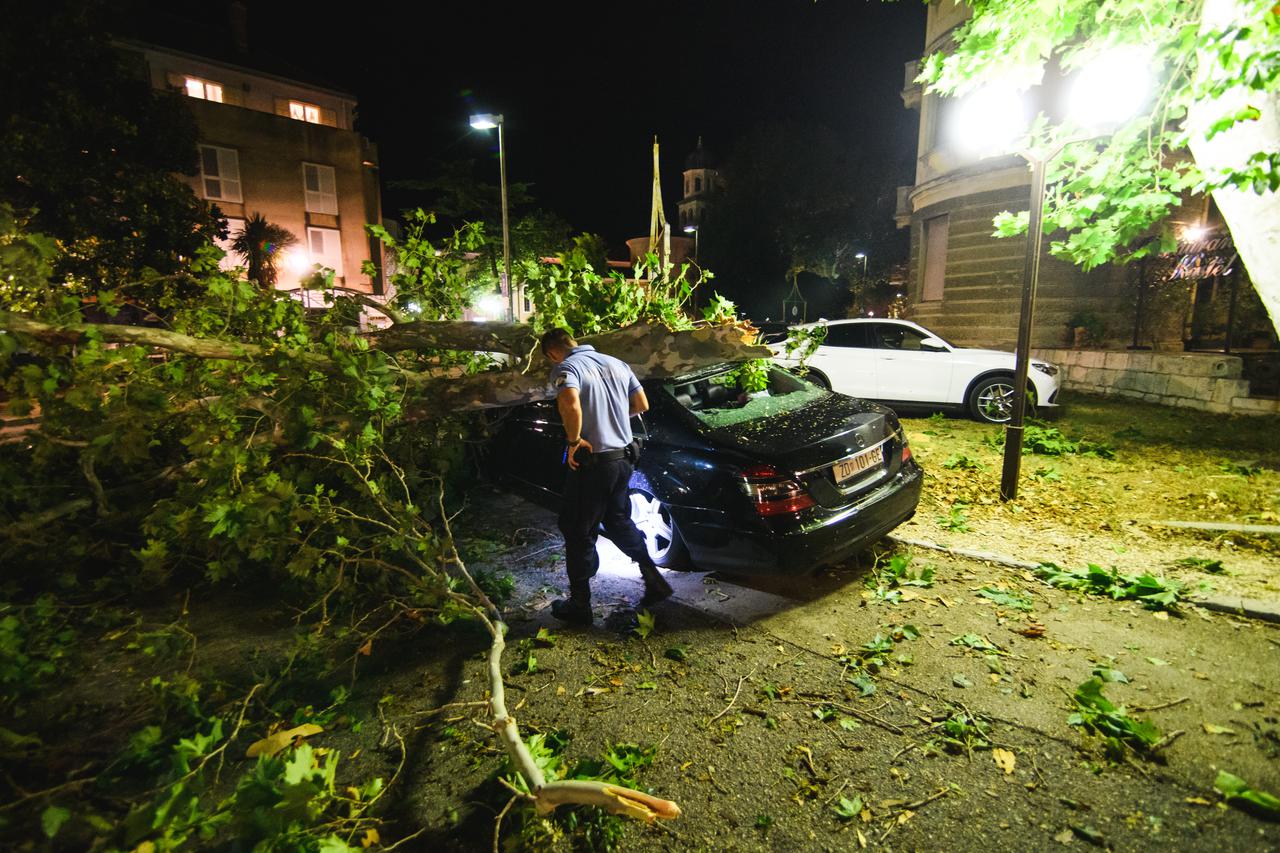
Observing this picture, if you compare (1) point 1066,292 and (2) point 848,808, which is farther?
(1) point 1066,292

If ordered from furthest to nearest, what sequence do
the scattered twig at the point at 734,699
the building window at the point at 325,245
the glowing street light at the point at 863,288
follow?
1. the glowing street light at the point at 863,288
2. the building window at the point at 325,245
3. the scattered twig at the point at 734,699

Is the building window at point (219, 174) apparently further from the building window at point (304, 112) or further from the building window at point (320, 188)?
the building window at point (304, 112)

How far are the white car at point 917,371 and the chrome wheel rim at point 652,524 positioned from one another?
471cm

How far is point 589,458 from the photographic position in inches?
149

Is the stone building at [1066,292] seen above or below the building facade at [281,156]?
below

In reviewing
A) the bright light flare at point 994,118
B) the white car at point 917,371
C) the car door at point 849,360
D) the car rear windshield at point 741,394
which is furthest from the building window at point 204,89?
the bright light flare at point 994,118

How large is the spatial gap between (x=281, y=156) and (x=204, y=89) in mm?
3786

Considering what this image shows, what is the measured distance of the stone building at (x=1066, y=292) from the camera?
10.2 meters

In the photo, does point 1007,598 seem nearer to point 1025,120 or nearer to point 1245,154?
point 1245,154

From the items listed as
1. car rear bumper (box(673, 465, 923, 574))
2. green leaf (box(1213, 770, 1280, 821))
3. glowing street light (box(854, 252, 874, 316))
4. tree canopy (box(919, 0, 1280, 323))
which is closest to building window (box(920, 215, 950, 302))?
tree canopy (box(919, 0, 1280, 323))

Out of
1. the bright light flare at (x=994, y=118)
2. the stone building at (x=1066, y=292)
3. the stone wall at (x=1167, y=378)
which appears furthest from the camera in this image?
the stone building at (x=1066, y=292)

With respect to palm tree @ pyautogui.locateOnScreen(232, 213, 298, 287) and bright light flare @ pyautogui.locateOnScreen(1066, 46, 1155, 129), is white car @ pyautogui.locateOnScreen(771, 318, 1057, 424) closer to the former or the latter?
bright light flare @ pyautogui.locateOnScreen(1066, 46, 1155, 129)

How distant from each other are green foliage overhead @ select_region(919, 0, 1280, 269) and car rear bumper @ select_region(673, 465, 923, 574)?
2.69m

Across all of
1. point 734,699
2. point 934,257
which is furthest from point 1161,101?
point 934,257
